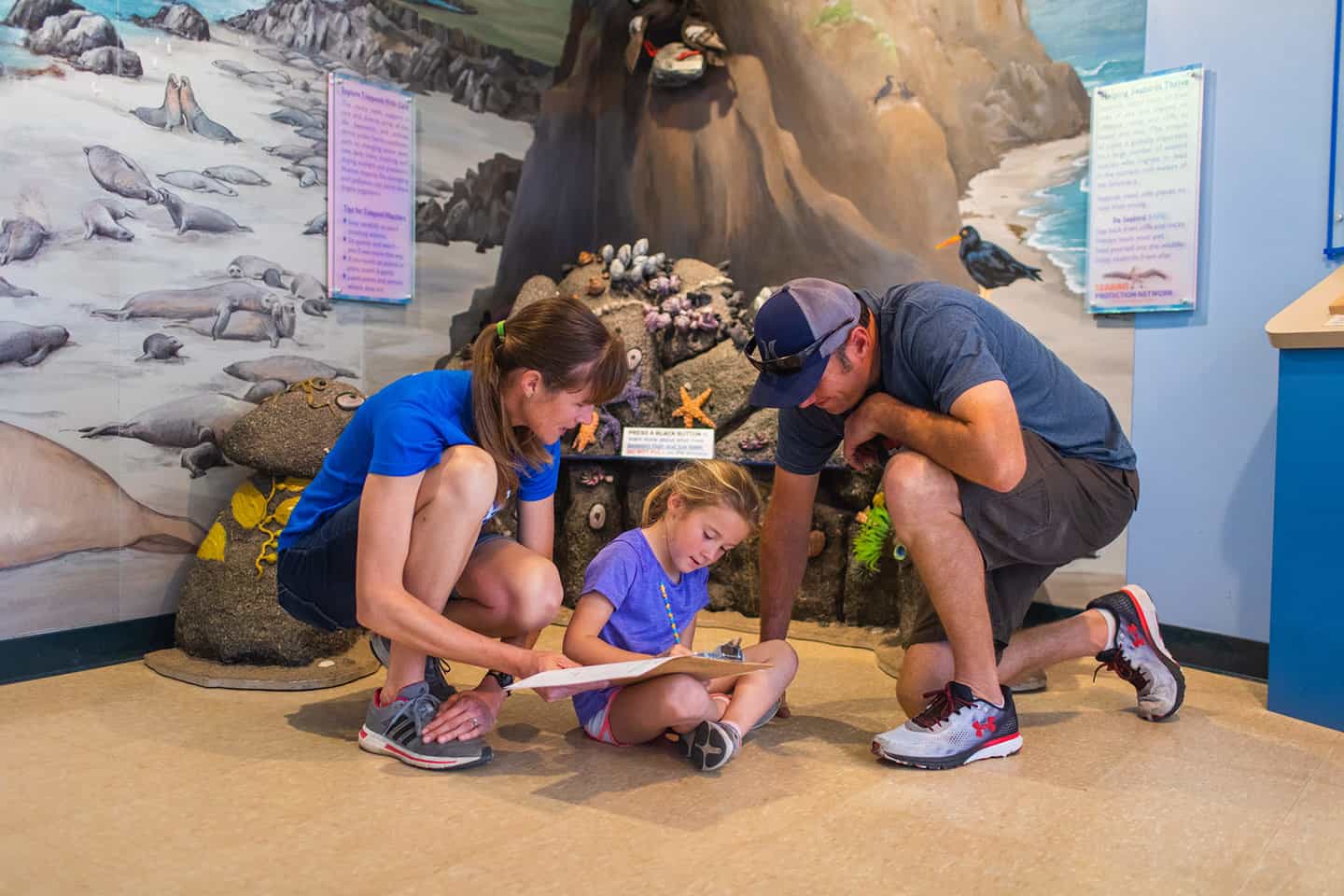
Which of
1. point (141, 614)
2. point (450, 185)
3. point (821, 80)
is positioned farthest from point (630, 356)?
point (141, 614)

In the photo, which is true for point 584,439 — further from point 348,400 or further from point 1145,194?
point 1145,194

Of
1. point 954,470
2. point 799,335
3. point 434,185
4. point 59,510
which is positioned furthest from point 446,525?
point 434,185

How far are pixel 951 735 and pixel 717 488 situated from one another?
68 cm

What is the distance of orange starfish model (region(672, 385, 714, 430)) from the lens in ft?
12.7

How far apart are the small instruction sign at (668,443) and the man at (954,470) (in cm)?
→ 138

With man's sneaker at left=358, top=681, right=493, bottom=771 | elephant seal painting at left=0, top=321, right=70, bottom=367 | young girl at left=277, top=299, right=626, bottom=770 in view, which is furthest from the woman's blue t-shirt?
elephant seal painting at left=0, top=321, right=70, bottom=367

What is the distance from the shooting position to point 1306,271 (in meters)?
2.86

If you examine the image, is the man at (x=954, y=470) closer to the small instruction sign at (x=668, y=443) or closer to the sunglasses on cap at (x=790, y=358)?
the sunglasses on cap at (x=790, y=358)

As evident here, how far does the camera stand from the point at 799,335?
2002 millimetres

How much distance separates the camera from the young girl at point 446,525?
1.93 meters

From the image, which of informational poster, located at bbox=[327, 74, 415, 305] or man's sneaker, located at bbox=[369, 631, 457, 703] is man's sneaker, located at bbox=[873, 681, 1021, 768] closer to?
man's sneaker, located at bbox=[369, 631, 457, 703]

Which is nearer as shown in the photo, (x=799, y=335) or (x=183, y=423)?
(x=799, y=335)

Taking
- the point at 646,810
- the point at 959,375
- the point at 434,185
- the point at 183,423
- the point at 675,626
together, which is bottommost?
the point at 646,810

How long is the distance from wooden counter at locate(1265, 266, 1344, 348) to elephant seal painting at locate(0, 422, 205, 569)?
10.3 feet
